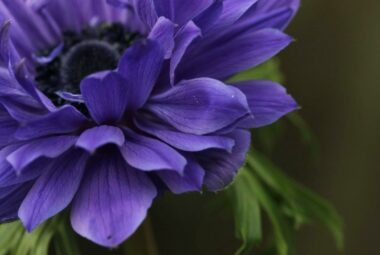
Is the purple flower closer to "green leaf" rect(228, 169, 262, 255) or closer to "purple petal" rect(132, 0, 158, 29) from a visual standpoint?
"purple petal" rect(132, 0, 158, 29)

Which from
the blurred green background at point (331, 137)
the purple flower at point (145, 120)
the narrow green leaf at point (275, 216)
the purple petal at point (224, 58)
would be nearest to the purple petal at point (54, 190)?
the purple flower at point (145, 120)

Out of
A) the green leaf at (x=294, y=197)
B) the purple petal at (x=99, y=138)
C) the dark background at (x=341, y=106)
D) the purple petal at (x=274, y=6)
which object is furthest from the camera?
the dark background at (x=341, y=106)

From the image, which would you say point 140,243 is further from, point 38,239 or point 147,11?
point 147,11

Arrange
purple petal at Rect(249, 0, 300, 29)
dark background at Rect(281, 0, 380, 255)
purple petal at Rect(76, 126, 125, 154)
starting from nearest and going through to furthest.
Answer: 1. purple petal at Rect(76, 126, 125, 154)
2. purple petal at Rect(249, 0, 300, 29)
3. dark background at Rect(281, 0, 380, 255)

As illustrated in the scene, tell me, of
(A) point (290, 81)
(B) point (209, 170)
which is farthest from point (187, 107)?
(A) point (290, 81)

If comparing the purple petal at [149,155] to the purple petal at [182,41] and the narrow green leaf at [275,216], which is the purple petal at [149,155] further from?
the narrow green leaf at [275,216]

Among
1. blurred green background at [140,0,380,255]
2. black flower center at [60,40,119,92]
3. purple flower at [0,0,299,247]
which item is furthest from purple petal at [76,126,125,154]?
blurred green background at [140,0,380,255]

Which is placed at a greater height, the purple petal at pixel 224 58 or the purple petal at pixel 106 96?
the purple petal at pixel 106 96
